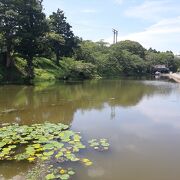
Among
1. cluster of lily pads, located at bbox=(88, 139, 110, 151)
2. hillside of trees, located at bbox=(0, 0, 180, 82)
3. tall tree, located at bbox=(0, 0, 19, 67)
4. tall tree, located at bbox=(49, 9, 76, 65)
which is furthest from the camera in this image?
tall tree, located at bbox=(49, 9, 76, 65)

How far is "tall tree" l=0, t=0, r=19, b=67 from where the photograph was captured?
111ft

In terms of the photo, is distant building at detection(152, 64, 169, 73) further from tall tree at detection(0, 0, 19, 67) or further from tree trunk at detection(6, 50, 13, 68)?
tall tree at detection(0, 0, 19, 67)

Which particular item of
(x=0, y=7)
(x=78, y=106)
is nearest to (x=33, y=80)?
(x=0, y=7)

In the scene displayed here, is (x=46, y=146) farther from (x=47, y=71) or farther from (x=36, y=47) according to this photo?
(x=47, y=71)

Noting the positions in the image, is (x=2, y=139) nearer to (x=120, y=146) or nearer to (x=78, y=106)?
(x=120, y=146)

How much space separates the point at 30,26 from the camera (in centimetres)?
3653

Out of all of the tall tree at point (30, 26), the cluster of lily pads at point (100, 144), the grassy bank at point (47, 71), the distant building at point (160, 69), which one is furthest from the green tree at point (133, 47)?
the cluster of lily pads at point (100, 144)

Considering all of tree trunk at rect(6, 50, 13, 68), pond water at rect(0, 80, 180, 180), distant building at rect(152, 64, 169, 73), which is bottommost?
A: pond water at rect(0, 80, 180, 180)

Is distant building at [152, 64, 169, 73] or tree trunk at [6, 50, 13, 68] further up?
tree trunk at [6, 50, 13, 68]

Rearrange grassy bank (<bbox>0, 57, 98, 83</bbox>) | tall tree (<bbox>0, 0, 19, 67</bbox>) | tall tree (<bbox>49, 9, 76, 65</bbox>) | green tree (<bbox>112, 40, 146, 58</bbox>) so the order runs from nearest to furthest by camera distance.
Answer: tall tree (<bbox>0, 0, 19, 67</bbox>), grassy bank (<bbox>0, 57, 98, 83</bbox>), tall tree (<bbox>49, 9, 76, 65</bbox>), green tree (<bbox>112, 40, 146, 58</bbox>)

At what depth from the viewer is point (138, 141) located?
11695 mm

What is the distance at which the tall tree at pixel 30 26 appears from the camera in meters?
35.3

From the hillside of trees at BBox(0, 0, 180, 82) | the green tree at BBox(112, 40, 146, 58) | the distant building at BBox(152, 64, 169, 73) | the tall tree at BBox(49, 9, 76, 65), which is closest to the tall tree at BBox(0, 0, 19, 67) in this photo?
the hillside of trees at BBox(0, 0, 180, 82)

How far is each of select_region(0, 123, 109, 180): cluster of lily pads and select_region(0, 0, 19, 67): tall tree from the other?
2408cm
